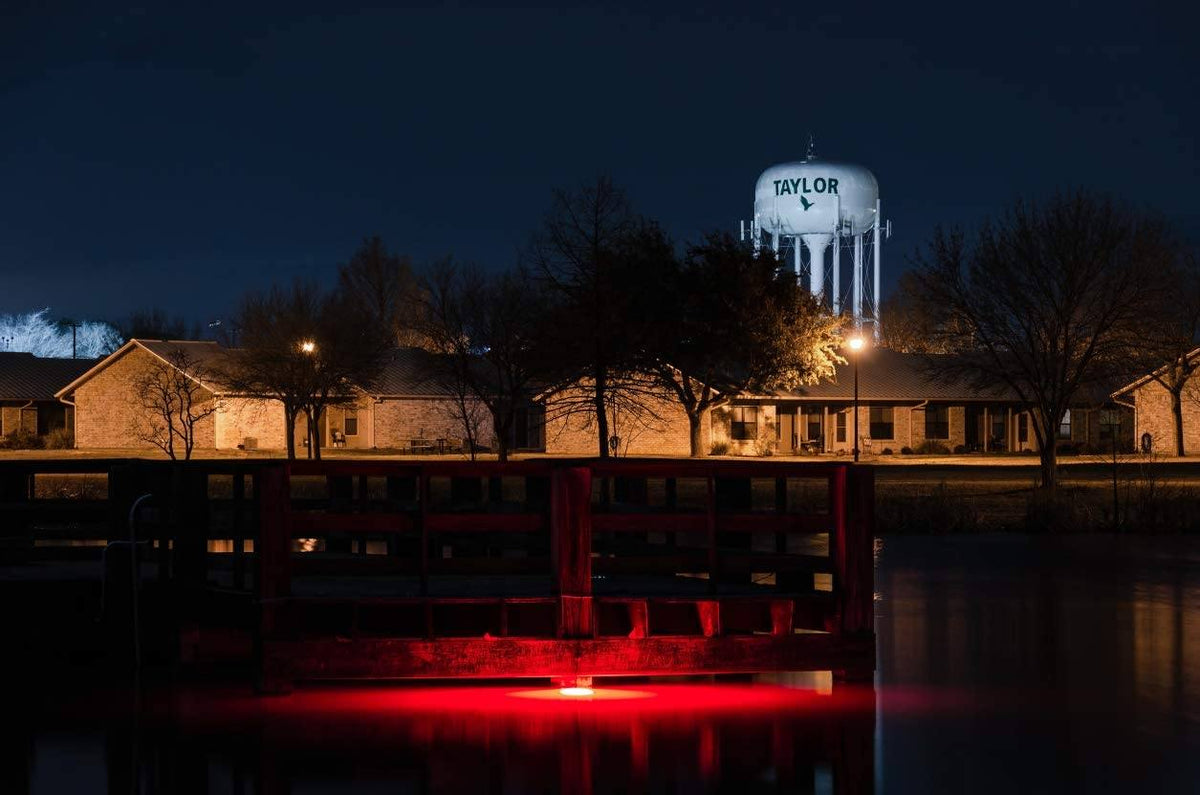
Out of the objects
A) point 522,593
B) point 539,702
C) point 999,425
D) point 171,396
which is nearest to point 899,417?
point 999,425

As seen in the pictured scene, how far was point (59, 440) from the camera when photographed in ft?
276

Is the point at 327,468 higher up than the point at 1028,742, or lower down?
higher up

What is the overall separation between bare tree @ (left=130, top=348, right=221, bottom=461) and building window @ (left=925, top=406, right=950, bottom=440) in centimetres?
3280

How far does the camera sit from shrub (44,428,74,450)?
83.9m

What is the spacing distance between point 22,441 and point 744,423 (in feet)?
118

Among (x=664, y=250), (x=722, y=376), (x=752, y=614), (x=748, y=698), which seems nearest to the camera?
(x=748, y=698)

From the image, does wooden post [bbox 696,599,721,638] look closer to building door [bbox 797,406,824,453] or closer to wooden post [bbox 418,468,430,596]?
wooden post [bbox 418,468,430,596]

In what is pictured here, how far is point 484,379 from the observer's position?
74625 mm

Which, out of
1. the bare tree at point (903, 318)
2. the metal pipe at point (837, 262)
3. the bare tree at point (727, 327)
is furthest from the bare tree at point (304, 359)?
the bare tree at point (903, 318)

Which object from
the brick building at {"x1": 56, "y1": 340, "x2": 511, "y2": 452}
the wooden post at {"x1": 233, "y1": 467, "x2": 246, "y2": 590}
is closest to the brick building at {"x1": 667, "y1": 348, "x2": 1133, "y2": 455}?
the brick building at {"x1": 56, "y1": 340, "x2": 511, "y2": 452}

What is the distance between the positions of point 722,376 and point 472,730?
188 feet

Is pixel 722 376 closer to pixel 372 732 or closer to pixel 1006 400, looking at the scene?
pixel 1006 400

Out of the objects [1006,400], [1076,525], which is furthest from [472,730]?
[1006,400]

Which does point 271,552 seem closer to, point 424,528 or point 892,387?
point 424,528
